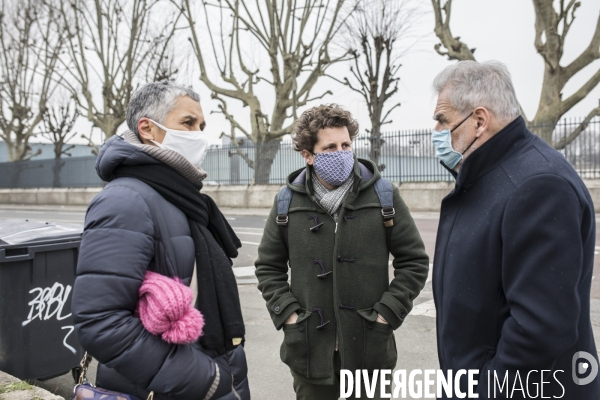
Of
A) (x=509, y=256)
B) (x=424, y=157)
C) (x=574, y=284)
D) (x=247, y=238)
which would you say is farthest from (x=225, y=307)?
(x=424, y=157)

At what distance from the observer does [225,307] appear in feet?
6.43

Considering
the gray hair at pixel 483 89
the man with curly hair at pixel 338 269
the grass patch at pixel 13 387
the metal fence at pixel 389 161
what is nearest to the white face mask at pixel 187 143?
the man with curly hair at pixel 338 269

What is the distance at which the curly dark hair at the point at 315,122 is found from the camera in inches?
105

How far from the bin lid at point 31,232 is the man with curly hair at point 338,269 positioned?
1937 millimetres

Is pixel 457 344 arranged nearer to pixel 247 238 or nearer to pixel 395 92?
pixel 247 238

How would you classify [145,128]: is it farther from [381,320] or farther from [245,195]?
[245,195]

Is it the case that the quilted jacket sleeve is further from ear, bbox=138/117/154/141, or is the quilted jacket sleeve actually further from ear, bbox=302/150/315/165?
ear, bbox=302/150/315/165

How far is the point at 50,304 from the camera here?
148 inches

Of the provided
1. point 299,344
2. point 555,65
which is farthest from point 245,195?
point 299,344

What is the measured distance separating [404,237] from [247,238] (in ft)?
30.6

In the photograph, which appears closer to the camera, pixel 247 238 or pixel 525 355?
pixel 525 355

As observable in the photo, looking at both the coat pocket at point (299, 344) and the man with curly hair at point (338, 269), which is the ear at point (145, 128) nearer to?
the man with curly hair at point (338, 269)

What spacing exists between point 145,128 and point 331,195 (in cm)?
97

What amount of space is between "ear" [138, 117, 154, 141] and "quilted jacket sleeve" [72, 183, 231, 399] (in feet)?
0.93
